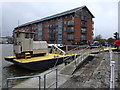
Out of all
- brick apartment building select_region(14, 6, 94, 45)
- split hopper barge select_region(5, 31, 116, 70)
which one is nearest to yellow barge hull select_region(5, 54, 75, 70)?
split hopper barge select_region(5, 31, 116, 70)

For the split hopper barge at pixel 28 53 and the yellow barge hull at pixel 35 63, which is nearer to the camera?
the yellow barge hull at pixel 35 63

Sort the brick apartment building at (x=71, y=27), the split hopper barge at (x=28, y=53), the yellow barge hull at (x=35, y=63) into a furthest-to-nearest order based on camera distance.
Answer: the brick apartment building at (x=71, y=27), the split hopper barge at (x=28, y=53), the yellow barge hull at (x=35, y=63)

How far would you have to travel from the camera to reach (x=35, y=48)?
12469mm

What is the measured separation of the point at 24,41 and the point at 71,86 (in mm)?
8679

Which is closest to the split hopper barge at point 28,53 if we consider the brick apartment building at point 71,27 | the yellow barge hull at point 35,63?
the yellow barge hull at point 35,63

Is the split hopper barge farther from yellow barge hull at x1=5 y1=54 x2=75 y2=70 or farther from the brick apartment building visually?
the brick apartment building

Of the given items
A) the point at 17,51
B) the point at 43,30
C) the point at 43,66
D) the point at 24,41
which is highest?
the point at 43,30

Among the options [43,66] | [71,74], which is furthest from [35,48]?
[71,74]

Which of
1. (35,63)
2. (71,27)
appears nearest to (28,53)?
(35,63)

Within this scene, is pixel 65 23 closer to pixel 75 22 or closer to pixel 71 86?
pixel 75 22

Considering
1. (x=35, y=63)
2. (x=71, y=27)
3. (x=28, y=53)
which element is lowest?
(x=35, y=63)

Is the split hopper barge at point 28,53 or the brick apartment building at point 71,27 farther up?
the brick apartment building at point 71,27

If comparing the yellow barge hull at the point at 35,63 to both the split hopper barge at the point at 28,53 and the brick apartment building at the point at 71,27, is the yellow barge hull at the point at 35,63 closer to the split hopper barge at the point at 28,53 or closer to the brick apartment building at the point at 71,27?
the split hopper barge at the point at 28,53

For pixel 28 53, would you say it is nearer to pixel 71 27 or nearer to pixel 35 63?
pixel 35 63
